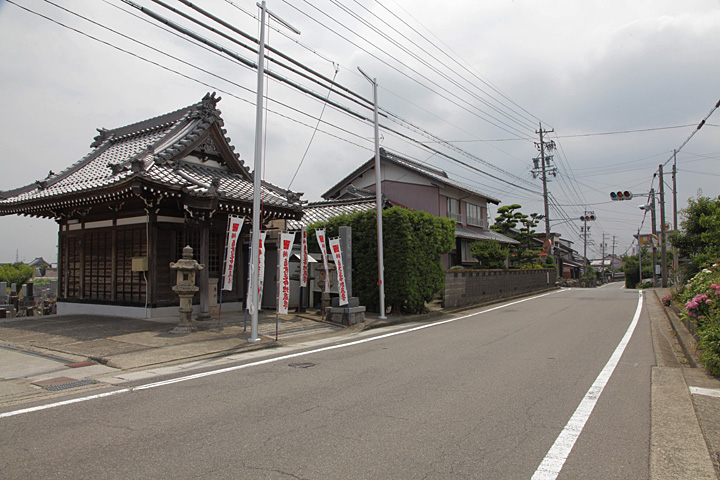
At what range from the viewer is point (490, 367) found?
774 cm

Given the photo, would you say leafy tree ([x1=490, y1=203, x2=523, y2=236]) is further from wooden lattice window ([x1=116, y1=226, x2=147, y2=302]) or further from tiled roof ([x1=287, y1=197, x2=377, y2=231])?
wooden lattice window ([x1=116, y1=226, x2=147, y2=302])

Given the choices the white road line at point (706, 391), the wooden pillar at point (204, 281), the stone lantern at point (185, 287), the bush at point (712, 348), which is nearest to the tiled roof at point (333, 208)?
the wooden pillar at point (204, 281)

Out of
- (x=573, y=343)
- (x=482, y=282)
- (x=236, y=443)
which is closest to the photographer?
(x=236, y=443)

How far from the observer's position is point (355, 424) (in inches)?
192

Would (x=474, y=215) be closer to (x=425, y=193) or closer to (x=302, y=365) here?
(x=425, y=193)

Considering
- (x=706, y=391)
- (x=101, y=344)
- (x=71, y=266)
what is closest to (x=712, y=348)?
(x=706, y=391)

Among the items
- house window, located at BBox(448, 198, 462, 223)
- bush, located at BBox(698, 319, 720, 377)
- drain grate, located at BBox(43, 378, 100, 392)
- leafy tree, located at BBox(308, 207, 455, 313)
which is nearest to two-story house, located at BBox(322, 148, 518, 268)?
house window, located at BBox(448, 198, 462, 223)

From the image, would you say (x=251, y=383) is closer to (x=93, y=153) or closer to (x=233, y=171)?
(x=233, y=171)

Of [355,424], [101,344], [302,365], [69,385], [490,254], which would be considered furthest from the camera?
[490,254]

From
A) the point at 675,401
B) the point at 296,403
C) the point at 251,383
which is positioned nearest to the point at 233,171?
the point at 251,383

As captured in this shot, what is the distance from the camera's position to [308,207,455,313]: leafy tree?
16.2 metres

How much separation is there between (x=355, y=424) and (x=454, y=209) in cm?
2802

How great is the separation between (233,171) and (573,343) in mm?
12514

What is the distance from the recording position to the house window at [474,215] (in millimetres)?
33594
